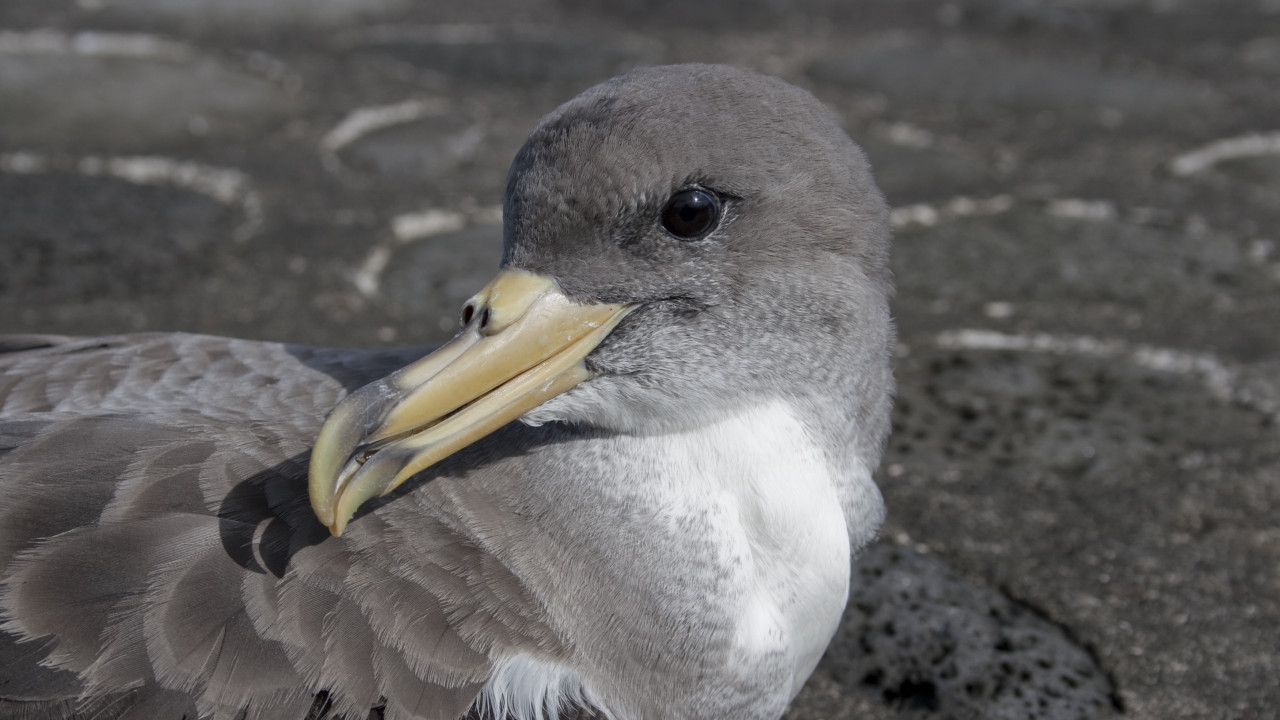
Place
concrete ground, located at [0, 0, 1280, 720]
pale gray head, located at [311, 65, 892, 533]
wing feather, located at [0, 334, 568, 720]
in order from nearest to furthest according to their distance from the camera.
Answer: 1. wing feather, located at [0, 334, 568, 720]
2. pale gray head, located at [311, 65, 892, 533]
3. concrete ground, located at [0, 0, 1280, 720]

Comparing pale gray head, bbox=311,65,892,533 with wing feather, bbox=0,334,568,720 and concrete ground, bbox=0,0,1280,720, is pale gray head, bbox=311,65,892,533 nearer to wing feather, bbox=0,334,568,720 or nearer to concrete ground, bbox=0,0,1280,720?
wing feather, bbox=0,334,568,720

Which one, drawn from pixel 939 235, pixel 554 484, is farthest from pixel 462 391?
pixel 939 235

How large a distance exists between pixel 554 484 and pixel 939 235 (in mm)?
2379

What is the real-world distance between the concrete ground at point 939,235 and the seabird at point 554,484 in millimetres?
517

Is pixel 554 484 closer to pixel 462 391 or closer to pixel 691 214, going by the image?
pixel 462 391

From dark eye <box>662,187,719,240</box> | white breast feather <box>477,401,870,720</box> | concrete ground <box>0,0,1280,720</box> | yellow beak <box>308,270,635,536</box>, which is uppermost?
dark eye <box>662,187,719,240</box>

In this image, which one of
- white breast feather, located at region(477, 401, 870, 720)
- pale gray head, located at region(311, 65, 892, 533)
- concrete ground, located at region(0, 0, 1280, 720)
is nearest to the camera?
pale gray head, located at region(311, 65, 892, 533)

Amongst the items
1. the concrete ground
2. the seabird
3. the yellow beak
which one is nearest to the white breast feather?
the seabird

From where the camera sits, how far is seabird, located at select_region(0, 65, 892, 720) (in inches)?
74.4

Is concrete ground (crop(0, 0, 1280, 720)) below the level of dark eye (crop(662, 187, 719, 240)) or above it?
below

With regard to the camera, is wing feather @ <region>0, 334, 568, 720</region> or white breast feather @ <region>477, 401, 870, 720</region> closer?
wing feather @ <region>0, 334, 568, 720</region>

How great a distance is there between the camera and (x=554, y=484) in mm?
2141

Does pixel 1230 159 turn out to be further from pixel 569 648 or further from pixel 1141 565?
pixel 569 648

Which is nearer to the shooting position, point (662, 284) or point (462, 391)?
point (462, 391)
